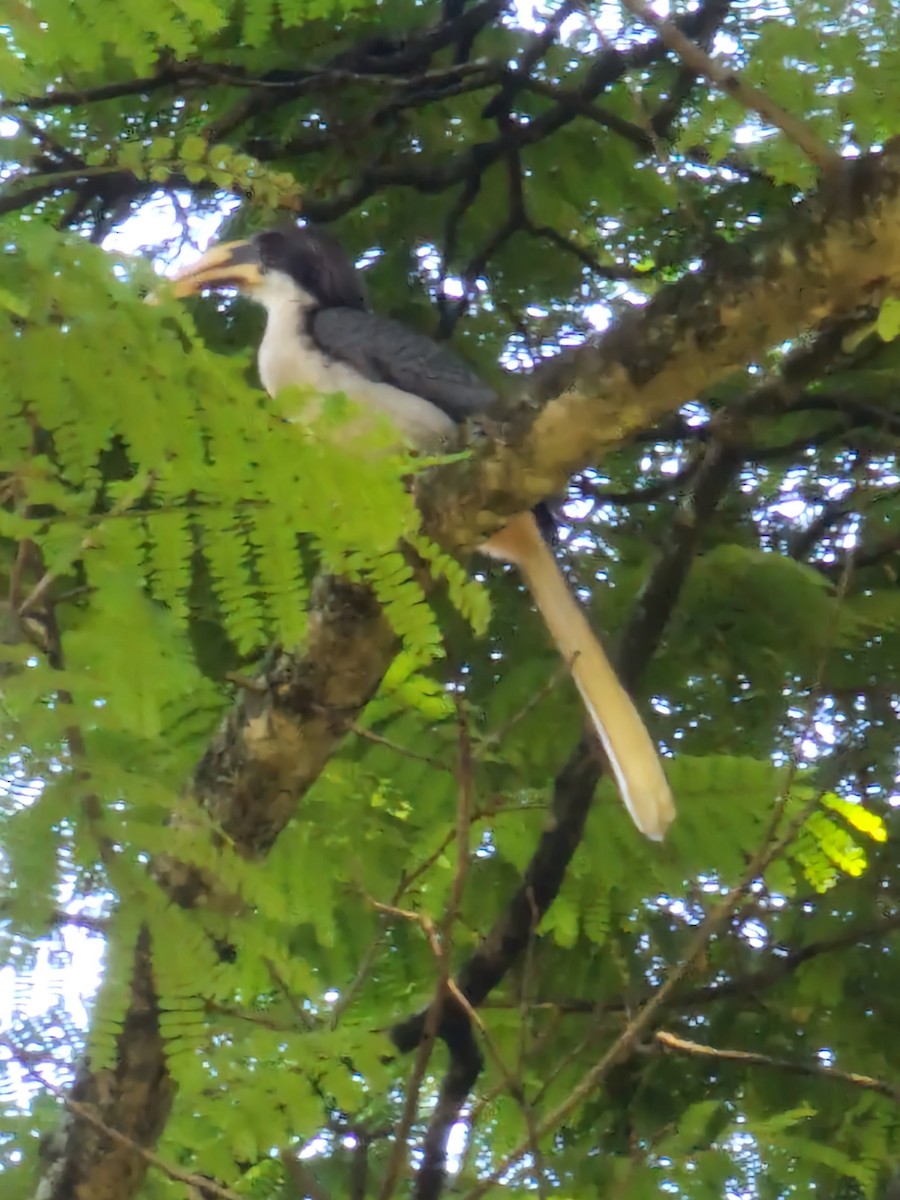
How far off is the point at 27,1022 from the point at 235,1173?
1.57ft

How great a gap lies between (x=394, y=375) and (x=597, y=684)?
1.04m

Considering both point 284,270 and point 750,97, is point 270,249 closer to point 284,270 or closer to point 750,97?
point 284,270

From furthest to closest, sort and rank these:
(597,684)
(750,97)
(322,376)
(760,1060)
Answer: (322,376) < (597,684) < (760,1060) < (750,97)

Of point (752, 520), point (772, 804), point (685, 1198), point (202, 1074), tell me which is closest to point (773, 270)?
point (772, 804)

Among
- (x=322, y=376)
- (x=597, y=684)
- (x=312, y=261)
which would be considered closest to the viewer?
(x=597, y=684)

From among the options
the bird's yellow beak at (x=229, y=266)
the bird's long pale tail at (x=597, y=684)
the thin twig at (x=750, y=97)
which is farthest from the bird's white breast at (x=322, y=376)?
the thin twig at (x=750, y=97)

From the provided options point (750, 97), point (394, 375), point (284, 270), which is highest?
point (284, 270)

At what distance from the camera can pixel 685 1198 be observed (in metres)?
2.84

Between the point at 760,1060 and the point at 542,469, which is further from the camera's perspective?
the point at 760,1060

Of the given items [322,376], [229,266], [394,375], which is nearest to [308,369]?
[322,376]

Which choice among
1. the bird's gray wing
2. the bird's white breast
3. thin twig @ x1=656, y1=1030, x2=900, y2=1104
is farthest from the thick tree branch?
the bird's gray wing

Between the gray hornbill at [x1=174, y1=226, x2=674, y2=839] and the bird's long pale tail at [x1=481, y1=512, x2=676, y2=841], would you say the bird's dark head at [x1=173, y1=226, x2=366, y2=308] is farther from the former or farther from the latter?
the bird's long pale tail at [x1=481, y1=512, x2=676, y2=841]

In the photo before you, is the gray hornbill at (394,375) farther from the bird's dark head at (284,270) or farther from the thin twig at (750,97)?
the thin twig at (750,97)

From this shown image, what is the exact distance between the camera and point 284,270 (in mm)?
3826
